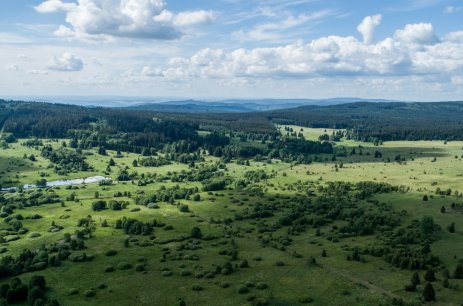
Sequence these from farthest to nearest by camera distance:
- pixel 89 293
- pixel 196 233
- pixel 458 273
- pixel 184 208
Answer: pixel 184 208, pixel 196 233, pixel 458 273, pixel 89 293

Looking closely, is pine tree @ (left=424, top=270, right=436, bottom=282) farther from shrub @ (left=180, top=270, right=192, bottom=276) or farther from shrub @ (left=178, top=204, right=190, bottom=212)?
shrub @ (left=178, top=204, right=190, bottom=212)

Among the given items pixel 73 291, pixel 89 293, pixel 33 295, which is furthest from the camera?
pixel 73 291

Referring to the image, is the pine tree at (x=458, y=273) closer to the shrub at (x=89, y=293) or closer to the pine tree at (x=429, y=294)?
the pine tree at (x=429, y=294)

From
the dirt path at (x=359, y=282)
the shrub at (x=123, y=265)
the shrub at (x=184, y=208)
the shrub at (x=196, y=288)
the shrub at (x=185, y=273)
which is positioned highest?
the dirt path at (x=359, y=282)

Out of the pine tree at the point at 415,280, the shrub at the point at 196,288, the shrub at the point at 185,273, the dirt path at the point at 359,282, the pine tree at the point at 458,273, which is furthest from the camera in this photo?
the shrub at the point at 185,273

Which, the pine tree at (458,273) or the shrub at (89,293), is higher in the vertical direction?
the pine tree at (458,273)

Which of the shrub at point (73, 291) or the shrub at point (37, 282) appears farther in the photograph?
the shrub at point (37, 282)

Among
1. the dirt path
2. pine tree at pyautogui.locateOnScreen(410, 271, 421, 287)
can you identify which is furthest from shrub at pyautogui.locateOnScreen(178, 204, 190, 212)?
pine tree at pyautogui.locateOnScreen(410, 271, 421, 287)

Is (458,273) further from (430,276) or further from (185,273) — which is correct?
(185,273)

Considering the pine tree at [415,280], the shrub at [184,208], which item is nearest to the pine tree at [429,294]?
the pine tree at [415,280]

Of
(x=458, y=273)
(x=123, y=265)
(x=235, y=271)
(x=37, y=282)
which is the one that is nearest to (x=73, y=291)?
(x=37, y=282)

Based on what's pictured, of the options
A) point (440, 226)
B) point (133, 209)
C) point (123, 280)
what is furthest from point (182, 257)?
point (440, 226)
